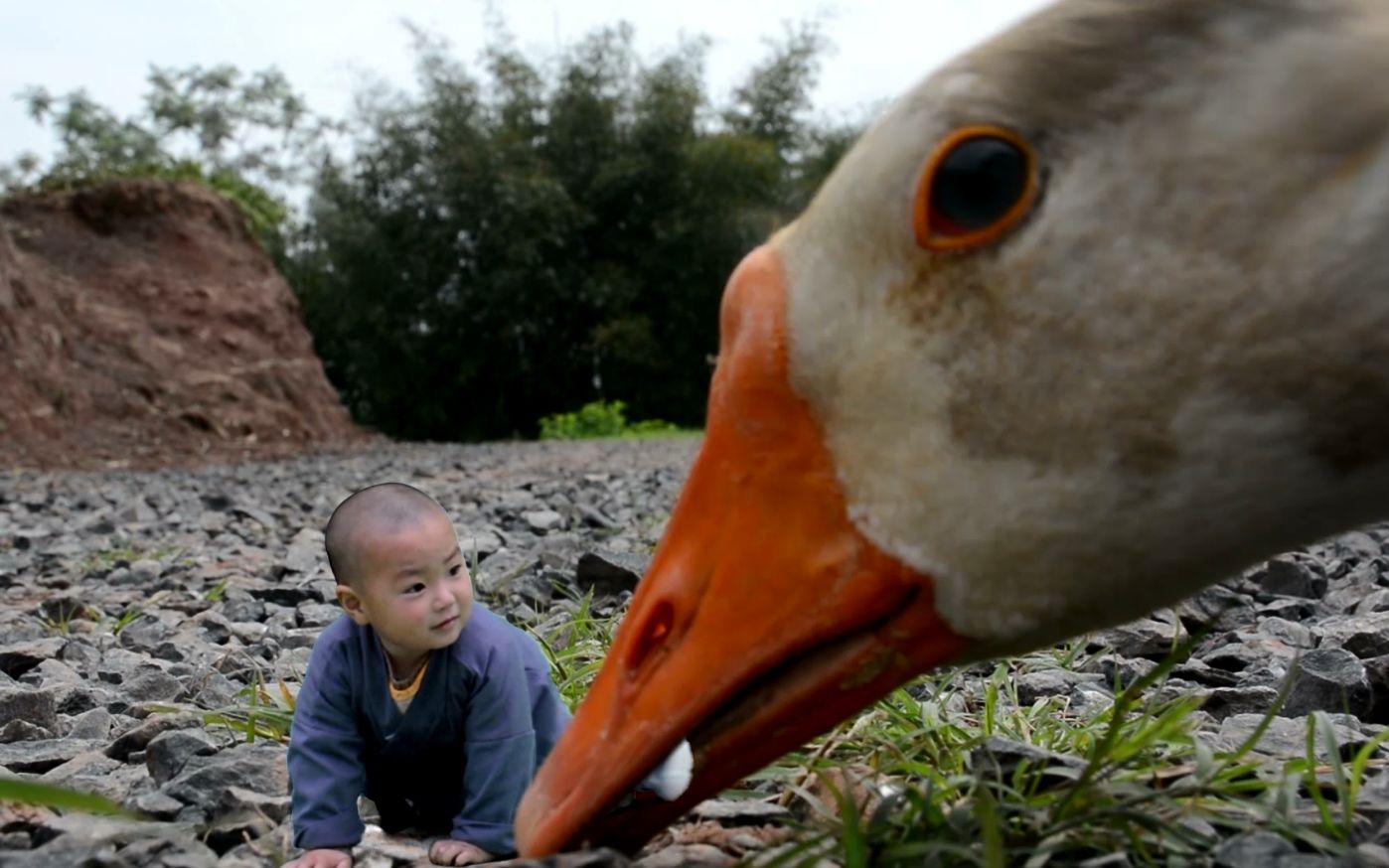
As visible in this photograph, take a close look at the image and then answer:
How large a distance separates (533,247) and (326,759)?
2726cm

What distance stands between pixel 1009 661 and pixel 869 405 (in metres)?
1.61

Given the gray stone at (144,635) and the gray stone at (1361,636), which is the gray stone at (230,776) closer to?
the gray stone at (144,635)

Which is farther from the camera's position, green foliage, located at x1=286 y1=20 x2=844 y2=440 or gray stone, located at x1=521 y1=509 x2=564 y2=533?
green foliage, located at x1=286 y1=20 x2=844 y2=440

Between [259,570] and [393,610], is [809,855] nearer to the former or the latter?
[393,610]

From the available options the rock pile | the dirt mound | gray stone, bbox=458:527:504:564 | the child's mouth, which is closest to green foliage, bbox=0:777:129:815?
the rock pile

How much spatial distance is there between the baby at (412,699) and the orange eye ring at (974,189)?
0.92m

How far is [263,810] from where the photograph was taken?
6.55 feet

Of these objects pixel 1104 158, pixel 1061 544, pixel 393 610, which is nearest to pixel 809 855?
pixel 1061 544

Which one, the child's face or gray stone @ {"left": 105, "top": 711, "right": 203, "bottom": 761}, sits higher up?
the child's face

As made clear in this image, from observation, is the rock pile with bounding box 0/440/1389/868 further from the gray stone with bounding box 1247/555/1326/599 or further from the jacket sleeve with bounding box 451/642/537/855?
the jacket sleeve with bounding box 451/642/537/855

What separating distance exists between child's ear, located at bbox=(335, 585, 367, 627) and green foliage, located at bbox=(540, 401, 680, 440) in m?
22.2

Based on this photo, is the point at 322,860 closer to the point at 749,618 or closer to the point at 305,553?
the point at 749,618

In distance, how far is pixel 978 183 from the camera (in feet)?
4.44

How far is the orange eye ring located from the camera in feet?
4.38
